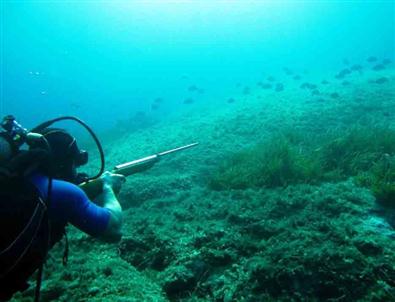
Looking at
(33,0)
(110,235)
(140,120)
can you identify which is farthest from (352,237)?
(33,0)

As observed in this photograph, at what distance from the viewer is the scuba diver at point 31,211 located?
2.22 m

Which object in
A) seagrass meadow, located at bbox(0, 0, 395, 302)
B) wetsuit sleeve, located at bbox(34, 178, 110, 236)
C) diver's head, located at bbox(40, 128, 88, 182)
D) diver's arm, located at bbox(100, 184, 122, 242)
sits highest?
diver's head, located at bbox(40, 128, 88, 182)

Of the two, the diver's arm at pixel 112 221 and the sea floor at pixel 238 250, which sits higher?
the diver's arm at pixel 112 221

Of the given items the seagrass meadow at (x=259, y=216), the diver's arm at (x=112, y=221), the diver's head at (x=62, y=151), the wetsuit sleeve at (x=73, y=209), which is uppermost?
the diver's head at (x=62, y=151)

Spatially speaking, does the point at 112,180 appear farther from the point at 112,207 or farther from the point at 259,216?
the point at 259,216

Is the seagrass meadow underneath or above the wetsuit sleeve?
underneath

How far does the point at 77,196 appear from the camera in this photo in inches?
101

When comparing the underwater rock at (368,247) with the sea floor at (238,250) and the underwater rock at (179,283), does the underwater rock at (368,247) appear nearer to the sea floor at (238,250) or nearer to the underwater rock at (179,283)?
the sea floor at (238,250)

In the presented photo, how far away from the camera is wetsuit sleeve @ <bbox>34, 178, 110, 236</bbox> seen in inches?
97.1

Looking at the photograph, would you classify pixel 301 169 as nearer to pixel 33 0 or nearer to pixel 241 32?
pixel 33 0

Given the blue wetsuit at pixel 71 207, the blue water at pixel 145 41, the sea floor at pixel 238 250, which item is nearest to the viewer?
the blue wetsuit at pixel 71 207

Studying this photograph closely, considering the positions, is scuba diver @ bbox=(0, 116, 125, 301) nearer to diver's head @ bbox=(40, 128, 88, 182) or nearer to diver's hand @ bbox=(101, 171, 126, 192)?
diver's head @ bbox=(40, 128, 88, 182)

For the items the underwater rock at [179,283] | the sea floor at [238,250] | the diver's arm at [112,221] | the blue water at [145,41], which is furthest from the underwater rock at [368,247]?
the blue water at [145,41]

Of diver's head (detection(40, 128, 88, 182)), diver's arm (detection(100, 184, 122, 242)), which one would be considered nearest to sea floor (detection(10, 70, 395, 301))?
diver's arm (detection(100, 184, 122, 242))
